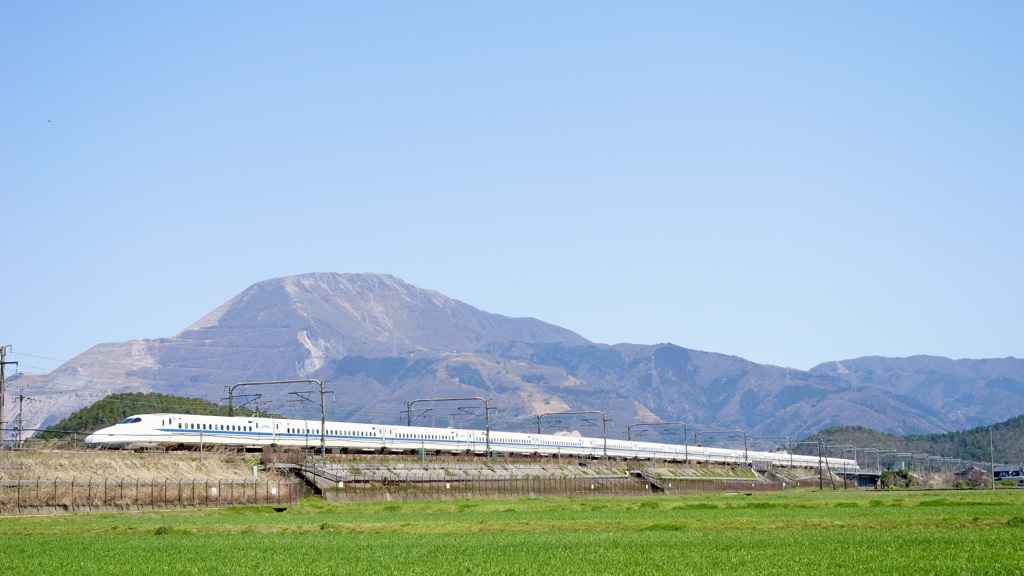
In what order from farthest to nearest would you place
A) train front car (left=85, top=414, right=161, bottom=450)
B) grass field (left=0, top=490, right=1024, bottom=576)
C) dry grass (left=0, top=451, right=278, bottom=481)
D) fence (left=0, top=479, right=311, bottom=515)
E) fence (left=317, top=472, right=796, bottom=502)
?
train front car (left=85, top=414, right=161, bottom=450), fence (left=317, top=472, right=796, bottom=502), dry grass (left=0, top=451, right=278, bottom=481), fence (left=0, top=479, right=311, bottom=515), grass field (left=0, top=490, right=1024, bottom=576)

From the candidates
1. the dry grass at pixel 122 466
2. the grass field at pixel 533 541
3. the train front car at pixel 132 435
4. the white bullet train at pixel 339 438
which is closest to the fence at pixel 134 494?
the grass field at pixel 533 541

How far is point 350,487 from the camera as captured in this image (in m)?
77.0

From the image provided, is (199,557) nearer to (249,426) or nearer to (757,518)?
(757,518)

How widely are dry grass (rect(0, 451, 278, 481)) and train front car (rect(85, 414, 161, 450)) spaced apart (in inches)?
153

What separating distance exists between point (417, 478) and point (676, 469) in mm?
64904

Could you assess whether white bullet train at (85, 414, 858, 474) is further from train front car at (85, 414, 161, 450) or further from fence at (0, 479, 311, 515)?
fence at (0, 479, 311, 515)

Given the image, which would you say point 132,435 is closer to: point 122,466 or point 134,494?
point 122,466

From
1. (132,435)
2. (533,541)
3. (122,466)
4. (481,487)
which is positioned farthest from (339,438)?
(533,541)

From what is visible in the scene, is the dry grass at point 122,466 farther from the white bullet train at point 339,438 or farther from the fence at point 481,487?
the fence at point 481,487

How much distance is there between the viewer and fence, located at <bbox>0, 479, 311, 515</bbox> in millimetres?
57781

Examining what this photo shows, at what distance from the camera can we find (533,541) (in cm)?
4134

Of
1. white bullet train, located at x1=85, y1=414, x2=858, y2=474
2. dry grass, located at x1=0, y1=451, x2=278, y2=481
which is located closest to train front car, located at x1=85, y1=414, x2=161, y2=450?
white bullet train, located at x1=85, y1=414, x2=858, y2=474

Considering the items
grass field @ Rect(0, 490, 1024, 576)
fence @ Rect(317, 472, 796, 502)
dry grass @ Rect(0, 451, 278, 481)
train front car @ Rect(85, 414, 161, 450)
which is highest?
train front car @ Rect(85, 414, 161, 450)

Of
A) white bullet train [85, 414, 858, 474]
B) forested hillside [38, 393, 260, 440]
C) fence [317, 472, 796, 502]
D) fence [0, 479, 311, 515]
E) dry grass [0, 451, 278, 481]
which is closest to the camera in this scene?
fence [0, 479, 311, 515]
